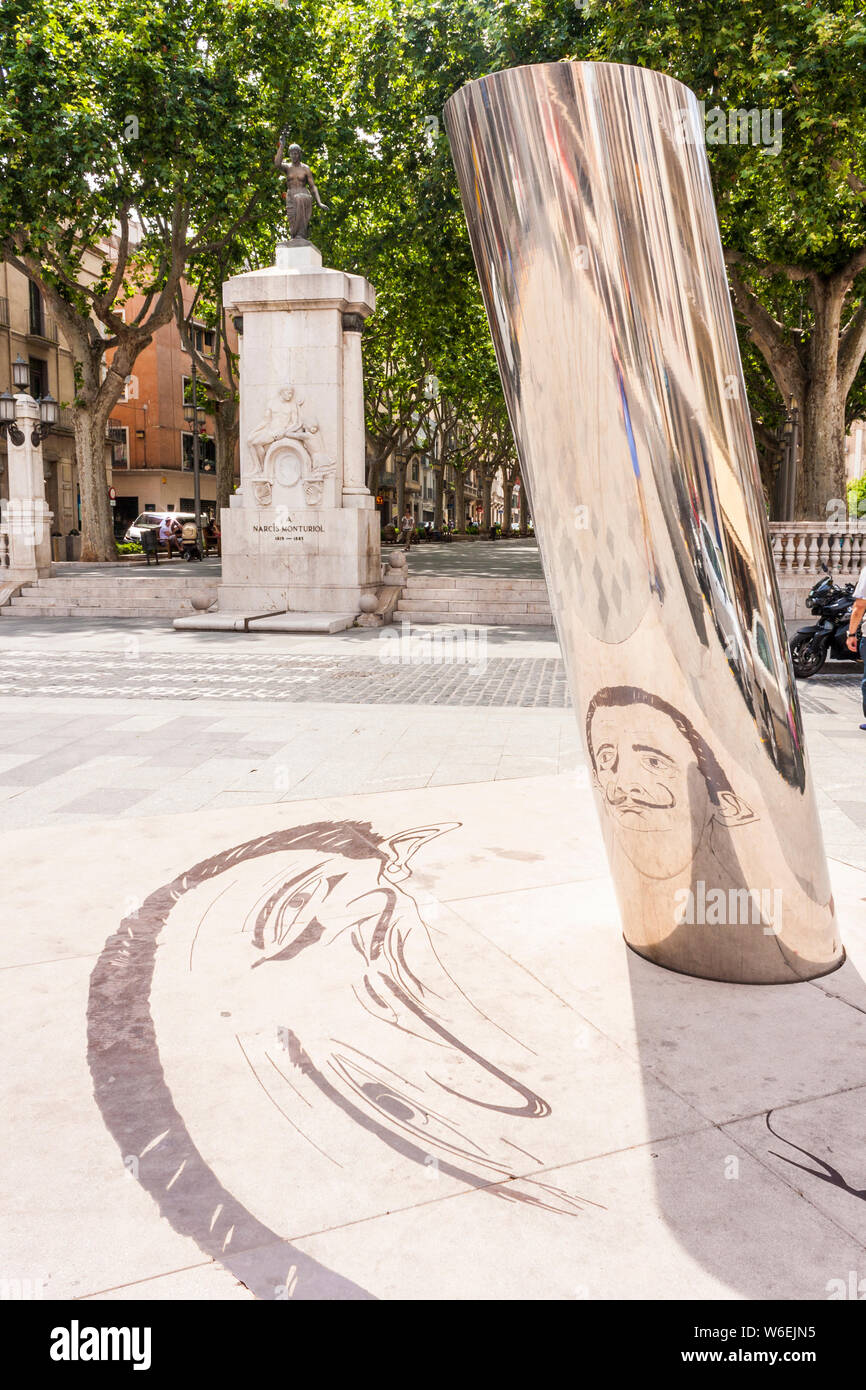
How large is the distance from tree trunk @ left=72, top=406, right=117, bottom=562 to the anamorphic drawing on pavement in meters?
25.0

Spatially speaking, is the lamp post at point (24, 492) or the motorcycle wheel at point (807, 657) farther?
the lamp post at point (24, 492)

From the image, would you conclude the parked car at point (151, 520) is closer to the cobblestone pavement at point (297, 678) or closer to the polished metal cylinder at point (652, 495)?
the cobblestone pavement at point (297, 678)

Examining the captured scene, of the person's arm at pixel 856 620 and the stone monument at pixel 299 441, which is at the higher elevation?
the stone monument at pixel 299 441

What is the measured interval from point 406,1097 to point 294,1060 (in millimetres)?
380

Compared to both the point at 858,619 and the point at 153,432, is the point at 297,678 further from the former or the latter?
the point at 153,432

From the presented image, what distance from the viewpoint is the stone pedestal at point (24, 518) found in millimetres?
20812

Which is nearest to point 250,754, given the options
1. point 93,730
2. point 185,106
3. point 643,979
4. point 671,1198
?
point 93,730

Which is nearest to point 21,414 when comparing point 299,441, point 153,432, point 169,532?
point 299,441

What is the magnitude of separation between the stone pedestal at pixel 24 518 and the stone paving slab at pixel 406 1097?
59.7 feet

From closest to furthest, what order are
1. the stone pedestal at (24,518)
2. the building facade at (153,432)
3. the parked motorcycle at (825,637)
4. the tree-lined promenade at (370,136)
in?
the parked motorcycle at (825,637) → the tree-lined promenade at (370,136) → the stone pedestal at (24,518) → the building facade at (153,432)

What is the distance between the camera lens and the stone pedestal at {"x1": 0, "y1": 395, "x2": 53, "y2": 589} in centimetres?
2081

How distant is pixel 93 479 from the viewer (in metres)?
26.8

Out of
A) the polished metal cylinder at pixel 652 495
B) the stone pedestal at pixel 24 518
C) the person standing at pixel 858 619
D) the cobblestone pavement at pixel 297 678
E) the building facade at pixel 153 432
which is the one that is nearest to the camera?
the polished metal cylinder at pixel 652 495

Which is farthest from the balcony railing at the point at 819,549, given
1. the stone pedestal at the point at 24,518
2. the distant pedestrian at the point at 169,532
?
the distant pedestrian at the point at 169,532
